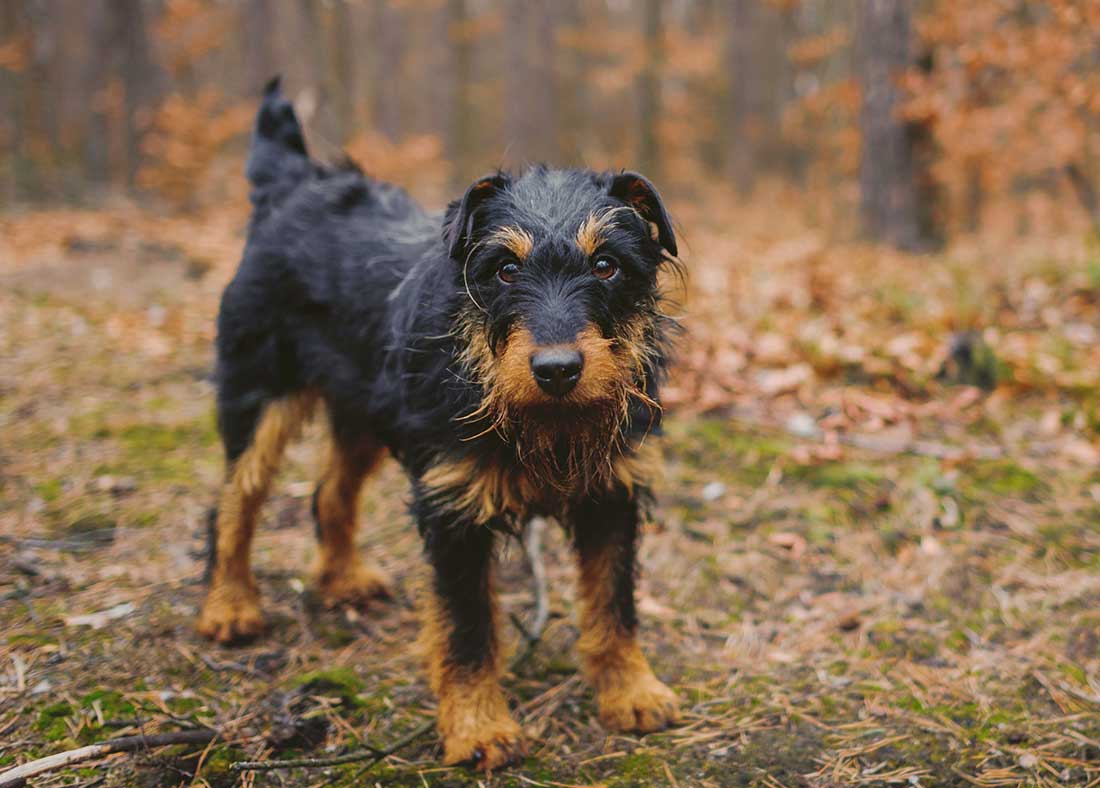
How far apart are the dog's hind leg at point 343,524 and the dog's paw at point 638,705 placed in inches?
55.0

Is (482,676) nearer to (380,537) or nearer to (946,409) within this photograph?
(380,537)

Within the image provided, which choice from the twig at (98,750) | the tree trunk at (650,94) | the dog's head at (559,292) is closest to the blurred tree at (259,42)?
the tree trunk at (650,94)

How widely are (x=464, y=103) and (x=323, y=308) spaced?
22.7 m

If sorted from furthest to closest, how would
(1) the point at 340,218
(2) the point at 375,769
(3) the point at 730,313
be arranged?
1. (3) the point at 730,313
2. (1) the point at 340,218
3. (2) the point at 375,769

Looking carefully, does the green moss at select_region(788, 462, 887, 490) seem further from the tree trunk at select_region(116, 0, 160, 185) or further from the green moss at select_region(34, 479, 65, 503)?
the tree trunk at select_region(116, 0, 160, 185)

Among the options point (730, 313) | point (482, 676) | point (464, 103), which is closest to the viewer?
point (482, 676)

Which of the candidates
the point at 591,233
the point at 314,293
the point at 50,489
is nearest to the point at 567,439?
the point at 591,233

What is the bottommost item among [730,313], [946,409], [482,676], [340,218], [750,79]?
[482,676]

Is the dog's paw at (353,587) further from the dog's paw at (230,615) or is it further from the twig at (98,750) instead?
the twig at (98,750)

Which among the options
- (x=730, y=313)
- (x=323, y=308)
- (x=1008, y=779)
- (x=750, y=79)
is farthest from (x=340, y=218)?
(x=750, y=79)

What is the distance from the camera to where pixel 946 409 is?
4848 mm

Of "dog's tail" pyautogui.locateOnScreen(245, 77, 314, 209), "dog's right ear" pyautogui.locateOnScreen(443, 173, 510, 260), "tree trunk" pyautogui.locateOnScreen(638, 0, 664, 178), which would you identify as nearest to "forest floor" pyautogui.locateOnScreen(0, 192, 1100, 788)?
"dog's right ear" pyautogui.locateOnScreen(443, 173, 510, 260)

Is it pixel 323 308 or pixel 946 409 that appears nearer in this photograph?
pixel 323 308

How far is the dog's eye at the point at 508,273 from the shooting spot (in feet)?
8.45
